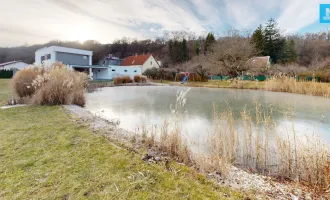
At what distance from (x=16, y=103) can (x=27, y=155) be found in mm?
5414

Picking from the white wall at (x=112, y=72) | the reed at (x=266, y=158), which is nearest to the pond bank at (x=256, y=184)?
the reed at (x=266, y=158)

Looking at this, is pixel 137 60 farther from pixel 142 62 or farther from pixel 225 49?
pixel 225 49

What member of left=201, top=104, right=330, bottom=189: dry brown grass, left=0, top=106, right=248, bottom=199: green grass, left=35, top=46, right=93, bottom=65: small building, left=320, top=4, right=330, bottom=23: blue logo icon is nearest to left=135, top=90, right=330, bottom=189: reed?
left=201, top=104, right=330, bottom=189: dry brown grass

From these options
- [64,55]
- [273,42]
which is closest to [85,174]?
[64,55]

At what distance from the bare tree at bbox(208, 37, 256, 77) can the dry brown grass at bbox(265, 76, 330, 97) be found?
19.9ft

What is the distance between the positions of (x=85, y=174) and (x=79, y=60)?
28383mm

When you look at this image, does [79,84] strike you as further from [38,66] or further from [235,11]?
[235,11]

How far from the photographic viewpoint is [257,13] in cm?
1011

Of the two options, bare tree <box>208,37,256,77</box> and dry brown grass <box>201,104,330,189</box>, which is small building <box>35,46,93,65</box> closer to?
bare tree <box>208,37,256,77</box>

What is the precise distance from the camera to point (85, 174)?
6.20ft

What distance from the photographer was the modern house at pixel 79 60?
2389 centimetres

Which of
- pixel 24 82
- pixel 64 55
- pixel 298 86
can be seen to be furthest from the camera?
pixel 64 55

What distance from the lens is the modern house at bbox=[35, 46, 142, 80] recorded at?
2389 centimetres

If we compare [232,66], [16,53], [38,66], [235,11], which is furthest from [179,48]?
[16,53]
